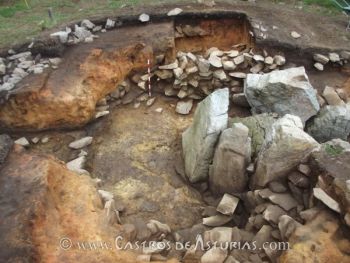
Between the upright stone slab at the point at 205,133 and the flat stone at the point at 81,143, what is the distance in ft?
6.00

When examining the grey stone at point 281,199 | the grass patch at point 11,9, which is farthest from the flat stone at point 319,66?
the grass patch at point 11,9

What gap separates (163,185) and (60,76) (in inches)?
107

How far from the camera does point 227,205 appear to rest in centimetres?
543

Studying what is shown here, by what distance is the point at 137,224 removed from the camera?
532 cm

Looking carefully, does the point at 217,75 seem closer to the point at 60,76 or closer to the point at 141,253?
the point at 60,76

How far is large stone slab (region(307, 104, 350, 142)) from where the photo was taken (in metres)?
6.26

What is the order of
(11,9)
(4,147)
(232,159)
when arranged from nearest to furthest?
(4,147)
(232,159)
(11,9)

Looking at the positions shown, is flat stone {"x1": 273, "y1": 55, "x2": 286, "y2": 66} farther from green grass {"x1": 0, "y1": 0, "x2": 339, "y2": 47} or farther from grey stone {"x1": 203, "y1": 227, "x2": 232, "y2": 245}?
grey stone {"x1": 203, "y1": 227, "x2": 232, "y2": 245}

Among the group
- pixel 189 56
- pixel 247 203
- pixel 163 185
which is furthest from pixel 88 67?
pixel 247 203

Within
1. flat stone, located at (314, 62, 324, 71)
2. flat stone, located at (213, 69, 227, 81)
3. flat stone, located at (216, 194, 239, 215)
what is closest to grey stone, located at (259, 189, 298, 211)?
flat stone, located at (216, 194, 239, 215)

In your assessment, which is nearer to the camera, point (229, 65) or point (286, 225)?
point (286, 225)

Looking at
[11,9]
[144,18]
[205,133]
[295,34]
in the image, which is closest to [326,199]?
[205,133]

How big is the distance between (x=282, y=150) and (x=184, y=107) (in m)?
2.95

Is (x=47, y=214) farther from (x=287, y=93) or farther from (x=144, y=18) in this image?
(x=144, y=18)
